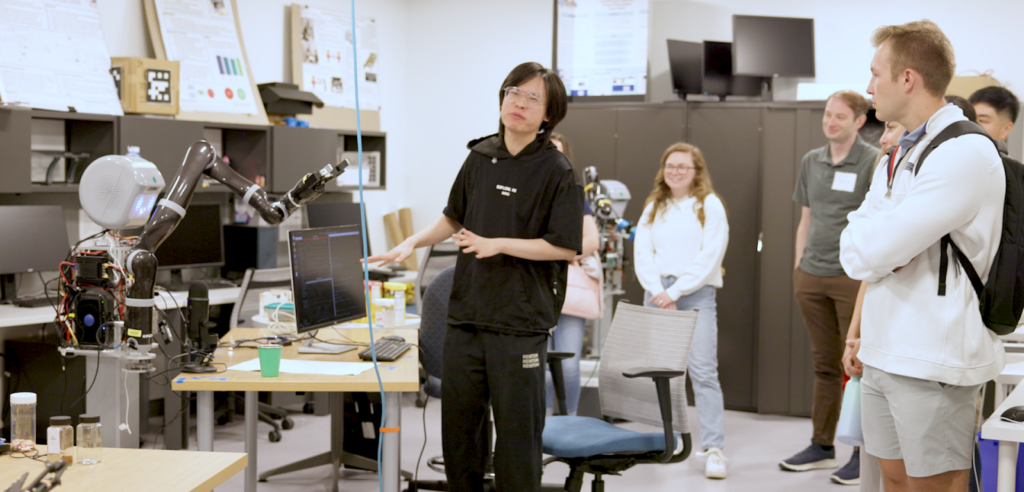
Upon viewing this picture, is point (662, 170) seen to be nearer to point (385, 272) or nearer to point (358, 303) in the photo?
point (358, 303)

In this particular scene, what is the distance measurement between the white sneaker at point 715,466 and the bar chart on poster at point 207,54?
3345mm

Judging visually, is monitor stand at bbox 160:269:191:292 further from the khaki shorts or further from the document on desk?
the khaki shorts

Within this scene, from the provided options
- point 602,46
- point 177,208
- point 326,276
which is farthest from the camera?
point 602,46

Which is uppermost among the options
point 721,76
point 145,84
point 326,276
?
point 721,76

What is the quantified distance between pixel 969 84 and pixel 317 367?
4.17 meters

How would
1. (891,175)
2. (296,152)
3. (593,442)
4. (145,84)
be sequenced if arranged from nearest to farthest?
(891,175)
(593,442)
(145,84)
(296,152)

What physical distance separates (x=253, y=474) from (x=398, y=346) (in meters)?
0.72

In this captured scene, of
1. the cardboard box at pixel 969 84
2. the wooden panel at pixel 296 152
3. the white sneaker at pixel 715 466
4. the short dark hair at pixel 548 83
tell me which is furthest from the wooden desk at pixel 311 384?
the cardboard box at pixel 969 84

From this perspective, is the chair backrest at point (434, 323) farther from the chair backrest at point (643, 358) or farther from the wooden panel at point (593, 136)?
the wooden panel at point (593, 136)

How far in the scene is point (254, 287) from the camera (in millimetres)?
4027

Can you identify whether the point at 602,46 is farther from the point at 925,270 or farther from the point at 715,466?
the point at 925,270

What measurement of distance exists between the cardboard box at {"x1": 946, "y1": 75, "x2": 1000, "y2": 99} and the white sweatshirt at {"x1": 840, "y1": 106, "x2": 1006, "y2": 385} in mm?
3466

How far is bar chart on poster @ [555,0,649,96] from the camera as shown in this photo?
5594 mm

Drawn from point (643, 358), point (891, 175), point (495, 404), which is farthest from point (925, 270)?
point (643, 358)
